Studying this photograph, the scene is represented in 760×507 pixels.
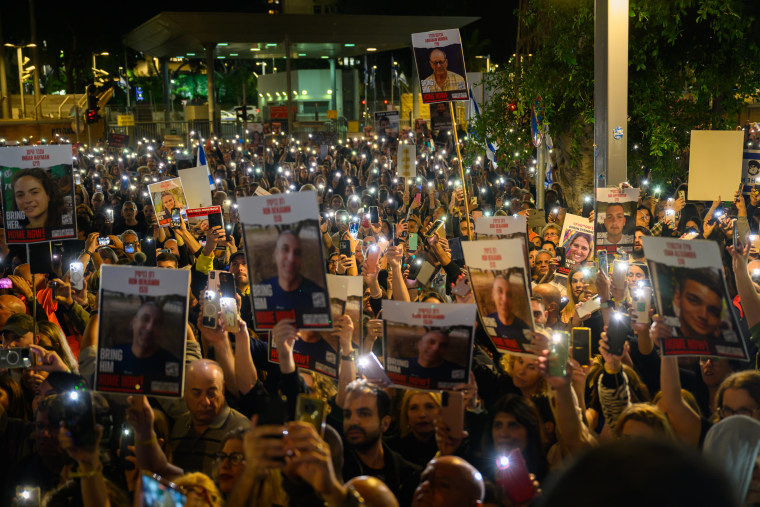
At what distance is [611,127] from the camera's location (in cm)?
934

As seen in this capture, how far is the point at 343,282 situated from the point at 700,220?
8262 millimetres

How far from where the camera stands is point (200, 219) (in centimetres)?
1112

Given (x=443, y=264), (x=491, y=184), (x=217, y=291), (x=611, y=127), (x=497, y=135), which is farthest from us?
(x=491, y=184)

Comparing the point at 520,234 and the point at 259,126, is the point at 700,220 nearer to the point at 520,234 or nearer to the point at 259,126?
the point at 520,234

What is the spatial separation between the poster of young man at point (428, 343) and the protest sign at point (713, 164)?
6.69m

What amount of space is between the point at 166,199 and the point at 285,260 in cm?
765

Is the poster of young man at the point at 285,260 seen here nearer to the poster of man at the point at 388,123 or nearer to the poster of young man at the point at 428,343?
the poster of young man at the point at 428,343

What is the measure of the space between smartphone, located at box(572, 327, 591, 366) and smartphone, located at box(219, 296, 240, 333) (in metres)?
2.01

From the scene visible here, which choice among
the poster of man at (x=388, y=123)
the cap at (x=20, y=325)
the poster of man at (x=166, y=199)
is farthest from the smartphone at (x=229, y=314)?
the poster of man at (x=388, y=123)

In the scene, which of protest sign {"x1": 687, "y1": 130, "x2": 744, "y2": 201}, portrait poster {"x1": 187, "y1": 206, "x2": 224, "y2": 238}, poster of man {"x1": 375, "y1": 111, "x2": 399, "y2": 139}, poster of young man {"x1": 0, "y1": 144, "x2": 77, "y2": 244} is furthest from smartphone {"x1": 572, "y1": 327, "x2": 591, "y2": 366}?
poster of man {"x1": 375, "y1": 111, "x2": 399, "y2": 139}

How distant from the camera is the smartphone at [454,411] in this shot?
438cm

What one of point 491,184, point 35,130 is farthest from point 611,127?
point 35,130

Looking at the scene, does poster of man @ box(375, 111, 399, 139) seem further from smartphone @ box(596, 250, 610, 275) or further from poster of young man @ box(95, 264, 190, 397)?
poster of young man @ box(95, 264, 190, 397)

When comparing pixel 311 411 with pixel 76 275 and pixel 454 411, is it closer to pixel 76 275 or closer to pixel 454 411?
pixel 454 411
